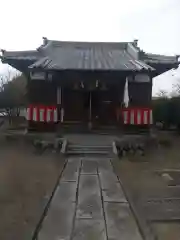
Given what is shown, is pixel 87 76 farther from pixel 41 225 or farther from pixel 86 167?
pixel 41 225

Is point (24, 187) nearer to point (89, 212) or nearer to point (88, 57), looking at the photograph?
point (89, 212)

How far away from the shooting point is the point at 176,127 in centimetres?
2367

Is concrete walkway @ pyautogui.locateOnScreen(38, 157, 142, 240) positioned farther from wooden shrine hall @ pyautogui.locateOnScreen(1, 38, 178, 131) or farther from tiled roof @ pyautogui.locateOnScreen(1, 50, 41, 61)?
tiled roof @ pyautogui.locateOnScreen(1, 50, 41, 61)

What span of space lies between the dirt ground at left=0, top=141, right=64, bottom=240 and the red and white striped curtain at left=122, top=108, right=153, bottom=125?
537 centimetres

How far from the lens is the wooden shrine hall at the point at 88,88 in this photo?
18.0 m

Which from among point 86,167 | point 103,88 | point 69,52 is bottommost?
point 86,167

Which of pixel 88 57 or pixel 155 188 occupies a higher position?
pixel 88 57

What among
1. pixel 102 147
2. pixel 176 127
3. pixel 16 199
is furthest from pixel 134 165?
pixel 176 127

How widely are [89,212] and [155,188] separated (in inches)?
102

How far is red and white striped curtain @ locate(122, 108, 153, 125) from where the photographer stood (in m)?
18.0

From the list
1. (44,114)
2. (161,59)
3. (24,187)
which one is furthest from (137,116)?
(24,187)

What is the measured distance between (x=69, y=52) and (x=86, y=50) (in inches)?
57.1

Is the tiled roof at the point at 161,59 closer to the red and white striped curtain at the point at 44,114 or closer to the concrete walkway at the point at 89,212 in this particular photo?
the red and white striped curtain at the point at 44,114

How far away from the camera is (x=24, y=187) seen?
8.14 meters
